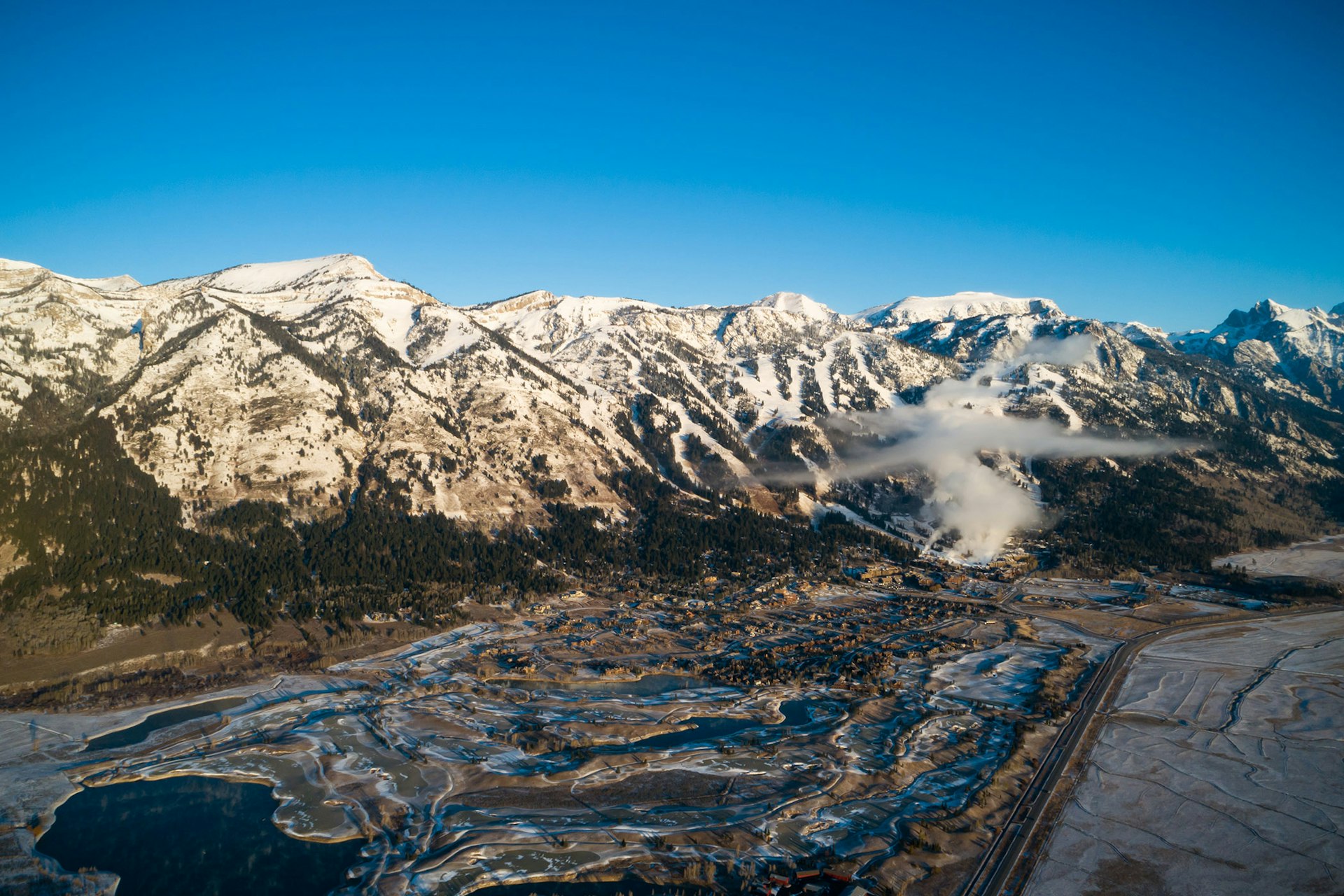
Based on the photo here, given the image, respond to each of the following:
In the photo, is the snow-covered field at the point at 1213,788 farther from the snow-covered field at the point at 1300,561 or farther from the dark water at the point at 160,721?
the dark water at the point at 160,721

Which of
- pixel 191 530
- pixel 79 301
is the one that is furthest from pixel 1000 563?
pixel 79 301

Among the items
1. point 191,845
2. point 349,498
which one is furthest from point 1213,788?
point 349,498

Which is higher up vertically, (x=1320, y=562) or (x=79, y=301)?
(x=79, y=301)

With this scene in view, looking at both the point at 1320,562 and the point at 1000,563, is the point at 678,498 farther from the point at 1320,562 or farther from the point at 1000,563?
the point at 1320,562

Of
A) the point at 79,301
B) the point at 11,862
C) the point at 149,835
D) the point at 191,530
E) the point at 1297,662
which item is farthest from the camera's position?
the point at 79,301

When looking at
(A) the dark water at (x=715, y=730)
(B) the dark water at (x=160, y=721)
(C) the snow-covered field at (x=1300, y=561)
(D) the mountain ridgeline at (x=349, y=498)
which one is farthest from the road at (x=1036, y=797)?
(C) the snow-covered field at (x=1300, y=561)
